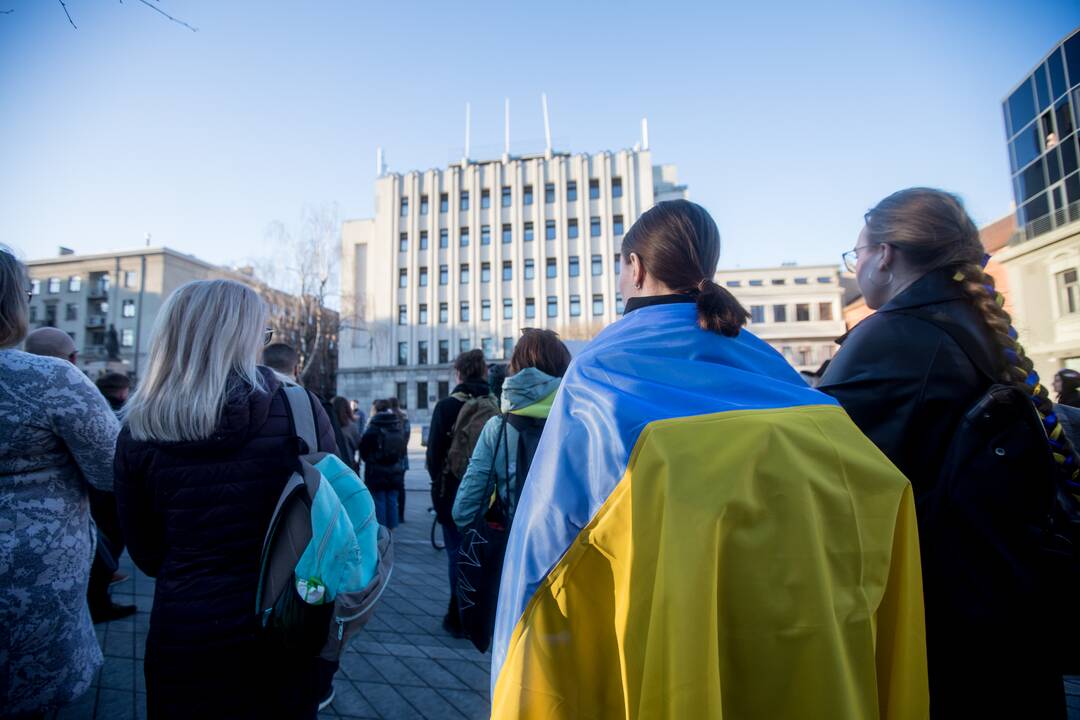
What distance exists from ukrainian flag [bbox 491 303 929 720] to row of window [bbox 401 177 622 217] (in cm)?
4382

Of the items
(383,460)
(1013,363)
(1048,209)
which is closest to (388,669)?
(1013,363)

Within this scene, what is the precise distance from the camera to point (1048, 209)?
2147 centimetres

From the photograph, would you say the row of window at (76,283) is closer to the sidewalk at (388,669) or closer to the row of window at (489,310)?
the row of window at (489,310)

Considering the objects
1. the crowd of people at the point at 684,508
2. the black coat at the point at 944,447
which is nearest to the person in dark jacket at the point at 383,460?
the crowd of people at the point at 684,508

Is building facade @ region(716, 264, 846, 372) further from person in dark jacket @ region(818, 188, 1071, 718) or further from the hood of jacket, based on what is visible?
person in dark jacket @ region(818, 188, 1071, 718)

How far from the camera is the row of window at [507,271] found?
138ft

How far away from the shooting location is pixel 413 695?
3131 mm

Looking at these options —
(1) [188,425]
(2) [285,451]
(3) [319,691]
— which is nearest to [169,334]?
(1) [188,425]

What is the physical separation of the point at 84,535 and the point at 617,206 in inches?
1690

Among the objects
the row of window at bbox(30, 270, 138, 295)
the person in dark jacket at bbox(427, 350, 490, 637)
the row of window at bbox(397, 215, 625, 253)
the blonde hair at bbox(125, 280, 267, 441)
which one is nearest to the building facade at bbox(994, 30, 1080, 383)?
the row of window at bbox(397, 215, 625, 253)

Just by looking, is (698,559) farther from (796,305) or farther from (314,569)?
(796,305)

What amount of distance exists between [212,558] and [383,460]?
542 cm

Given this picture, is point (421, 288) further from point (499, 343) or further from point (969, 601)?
point (969, 601)

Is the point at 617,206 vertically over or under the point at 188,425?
over
